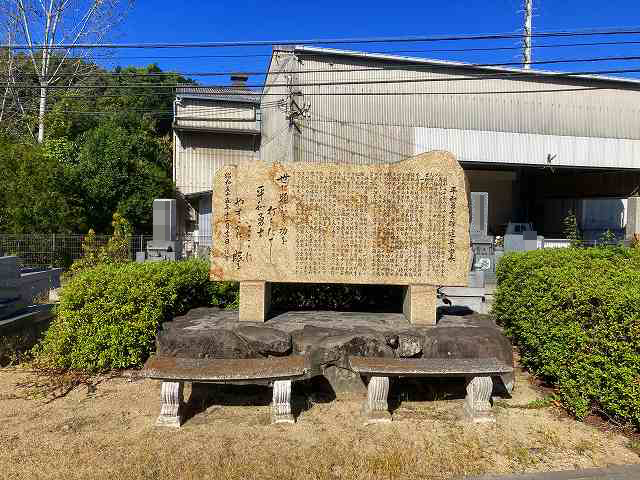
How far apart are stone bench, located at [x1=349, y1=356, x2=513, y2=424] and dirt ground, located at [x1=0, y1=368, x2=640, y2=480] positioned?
155 mm

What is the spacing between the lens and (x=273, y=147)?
1881 cm

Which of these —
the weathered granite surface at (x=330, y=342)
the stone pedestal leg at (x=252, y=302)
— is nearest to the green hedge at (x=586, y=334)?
the weathered granite surface at (x=330, y=342)

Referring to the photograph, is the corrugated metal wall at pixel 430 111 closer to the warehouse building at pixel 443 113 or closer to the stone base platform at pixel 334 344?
the warehouse building at pixel 443 113

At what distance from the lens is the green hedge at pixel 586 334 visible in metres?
3.89

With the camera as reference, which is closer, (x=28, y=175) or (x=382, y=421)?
(x=382, y=421)

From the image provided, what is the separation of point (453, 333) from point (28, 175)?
16.4 meters

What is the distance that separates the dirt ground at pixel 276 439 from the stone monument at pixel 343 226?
134 centimetres

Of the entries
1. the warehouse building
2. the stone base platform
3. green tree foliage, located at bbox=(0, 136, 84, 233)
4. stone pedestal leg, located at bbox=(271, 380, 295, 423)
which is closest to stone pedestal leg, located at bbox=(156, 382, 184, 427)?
the stone base platform

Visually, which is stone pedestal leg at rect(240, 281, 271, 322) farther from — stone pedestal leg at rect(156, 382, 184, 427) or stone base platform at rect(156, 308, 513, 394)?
stone pedestal leg at rect(156, 382, 184, 427)

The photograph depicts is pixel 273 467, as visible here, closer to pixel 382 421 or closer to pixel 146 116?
pixel 382 421

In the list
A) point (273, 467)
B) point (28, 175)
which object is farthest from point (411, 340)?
point (28, 175)

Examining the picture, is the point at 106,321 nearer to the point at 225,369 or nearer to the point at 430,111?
the point at 225,369

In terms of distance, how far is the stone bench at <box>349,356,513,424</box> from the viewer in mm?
4301

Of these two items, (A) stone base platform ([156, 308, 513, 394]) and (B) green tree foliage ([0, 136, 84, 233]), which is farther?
(B) green tree foliage ([0, 136, 84, 233])
